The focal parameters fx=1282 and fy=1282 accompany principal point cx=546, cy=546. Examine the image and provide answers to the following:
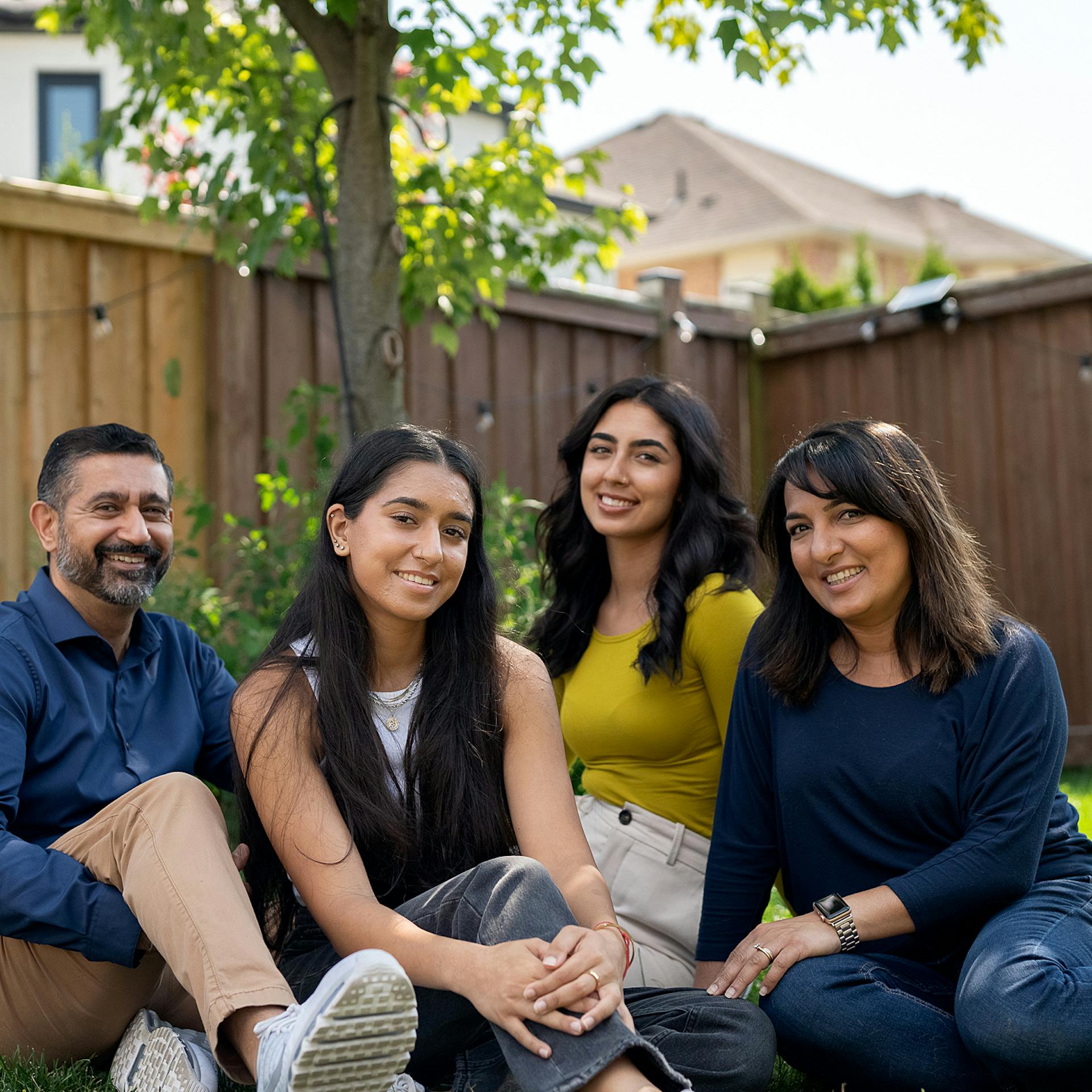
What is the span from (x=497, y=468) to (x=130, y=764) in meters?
3.28

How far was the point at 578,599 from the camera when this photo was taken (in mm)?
3178

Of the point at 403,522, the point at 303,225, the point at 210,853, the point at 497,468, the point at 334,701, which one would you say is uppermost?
the point at 303,225

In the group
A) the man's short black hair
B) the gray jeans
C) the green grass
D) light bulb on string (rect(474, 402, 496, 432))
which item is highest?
light bulb on string (rect(474, 402, 496, 432))

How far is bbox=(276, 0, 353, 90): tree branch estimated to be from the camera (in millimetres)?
3785

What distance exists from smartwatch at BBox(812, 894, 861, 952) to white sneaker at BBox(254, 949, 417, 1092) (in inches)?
32.4

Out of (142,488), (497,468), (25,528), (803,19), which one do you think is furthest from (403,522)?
(497,468)

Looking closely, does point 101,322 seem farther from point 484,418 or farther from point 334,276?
point 484,418

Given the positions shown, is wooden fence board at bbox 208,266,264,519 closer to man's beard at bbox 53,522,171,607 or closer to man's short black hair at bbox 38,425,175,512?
man's short black hair at bbox 38,425,175,512

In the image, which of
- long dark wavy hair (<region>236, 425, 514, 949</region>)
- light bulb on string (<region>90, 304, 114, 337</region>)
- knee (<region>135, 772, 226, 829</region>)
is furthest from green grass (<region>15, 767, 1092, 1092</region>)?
light bulb on string (<region>90, 304, 114, 337</region>)

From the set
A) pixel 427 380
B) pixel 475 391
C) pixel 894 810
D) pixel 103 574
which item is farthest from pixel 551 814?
pixel 475 391

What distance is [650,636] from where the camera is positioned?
290 cm

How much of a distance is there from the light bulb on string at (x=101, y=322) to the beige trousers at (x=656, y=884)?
2819 millimetres

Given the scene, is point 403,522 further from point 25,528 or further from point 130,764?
point 25,528

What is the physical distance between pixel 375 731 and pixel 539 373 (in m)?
3.65
